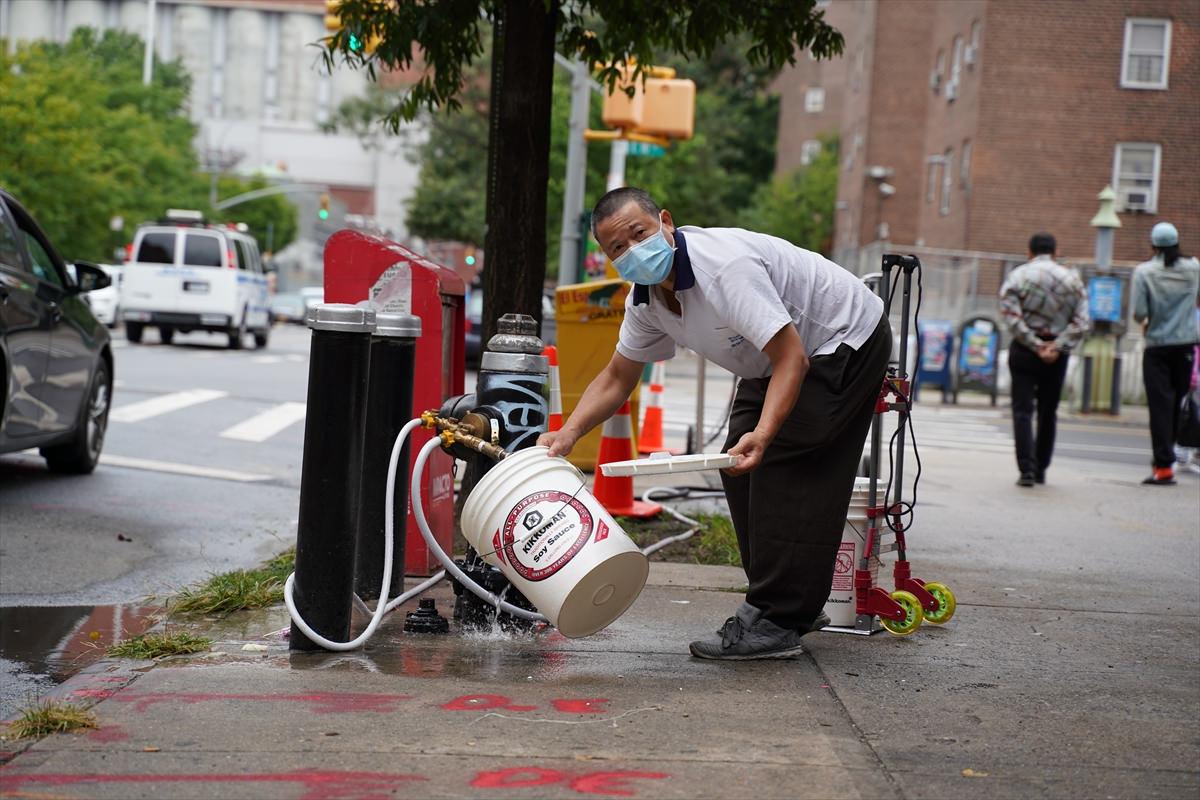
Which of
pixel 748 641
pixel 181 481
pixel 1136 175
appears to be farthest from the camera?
pixel 1136 175

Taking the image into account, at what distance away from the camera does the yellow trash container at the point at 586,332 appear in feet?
35.3

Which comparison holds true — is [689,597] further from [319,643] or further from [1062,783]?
[1062,783]

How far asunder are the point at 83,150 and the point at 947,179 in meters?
21.9

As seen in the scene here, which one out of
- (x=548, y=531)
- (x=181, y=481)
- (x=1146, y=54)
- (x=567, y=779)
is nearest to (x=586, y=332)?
(x=181, y=481)

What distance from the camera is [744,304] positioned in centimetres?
464

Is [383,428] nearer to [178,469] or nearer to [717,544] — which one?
[717,544]

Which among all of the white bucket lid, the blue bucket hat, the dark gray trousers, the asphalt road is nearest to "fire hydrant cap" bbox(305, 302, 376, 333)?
the white bucket lid

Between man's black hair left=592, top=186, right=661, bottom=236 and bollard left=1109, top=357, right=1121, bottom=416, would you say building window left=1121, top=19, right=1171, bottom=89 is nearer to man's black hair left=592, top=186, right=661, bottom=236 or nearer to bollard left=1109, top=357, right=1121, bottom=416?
bollard left=1109, top=357, right=1121, bottom=416

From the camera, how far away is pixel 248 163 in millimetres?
118062

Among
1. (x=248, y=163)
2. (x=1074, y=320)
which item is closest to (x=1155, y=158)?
(x=1074, y=320)

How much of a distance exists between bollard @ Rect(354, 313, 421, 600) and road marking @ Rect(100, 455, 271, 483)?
203 inches

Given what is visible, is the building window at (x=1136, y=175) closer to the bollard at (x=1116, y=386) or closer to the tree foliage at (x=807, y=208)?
the bollard at (x=1116, y=386)

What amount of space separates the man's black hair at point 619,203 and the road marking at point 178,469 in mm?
6570

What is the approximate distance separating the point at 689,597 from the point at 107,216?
135 feet
